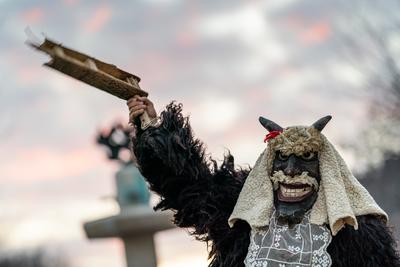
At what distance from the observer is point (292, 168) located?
5.13 meters

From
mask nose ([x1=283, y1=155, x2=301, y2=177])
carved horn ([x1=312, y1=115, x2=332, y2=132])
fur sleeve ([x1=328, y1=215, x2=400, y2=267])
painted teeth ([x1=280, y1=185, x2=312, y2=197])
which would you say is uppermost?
carved horn ([x1=312, y1=115, x2=332, y2=132])

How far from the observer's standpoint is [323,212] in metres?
5.10

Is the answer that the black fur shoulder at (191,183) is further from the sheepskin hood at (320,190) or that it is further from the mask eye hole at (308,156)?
the mask eye hole at (308,156)

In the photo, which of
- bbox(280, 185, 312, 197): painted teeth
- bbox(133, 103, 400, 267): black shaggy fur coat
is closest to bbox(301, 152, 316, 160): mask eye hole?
bbox(280, 185, 312, 197): painted teeth

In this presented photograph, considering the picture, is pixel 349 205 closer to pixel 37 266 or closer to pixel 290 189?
pixel 290 189

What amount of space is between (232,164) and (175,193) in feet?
1.21

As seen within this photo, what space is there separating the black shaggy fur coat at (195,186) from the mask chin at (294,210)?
0.29m

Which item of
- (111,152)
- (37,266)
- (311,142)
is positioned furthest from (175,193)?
(37,266)

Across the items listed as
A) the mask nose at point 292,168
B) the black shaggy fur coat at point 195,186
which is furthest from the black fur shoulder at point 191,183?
the mask nose at point 292,168

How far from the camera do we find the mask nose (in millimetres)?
5129

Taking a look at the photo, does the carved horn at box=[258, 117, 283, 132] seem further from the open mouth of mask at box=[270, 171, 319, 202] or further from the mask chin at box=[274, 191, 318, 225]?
the mask chin at box=[274, 191, 318, 225]

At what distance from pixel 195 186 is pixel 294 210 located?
61 cm

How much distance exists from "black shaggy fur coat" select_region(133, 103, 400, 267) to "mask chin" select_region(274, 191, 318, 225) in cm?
29

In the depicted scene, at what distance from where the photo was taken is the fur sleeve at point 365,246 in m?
5.09
